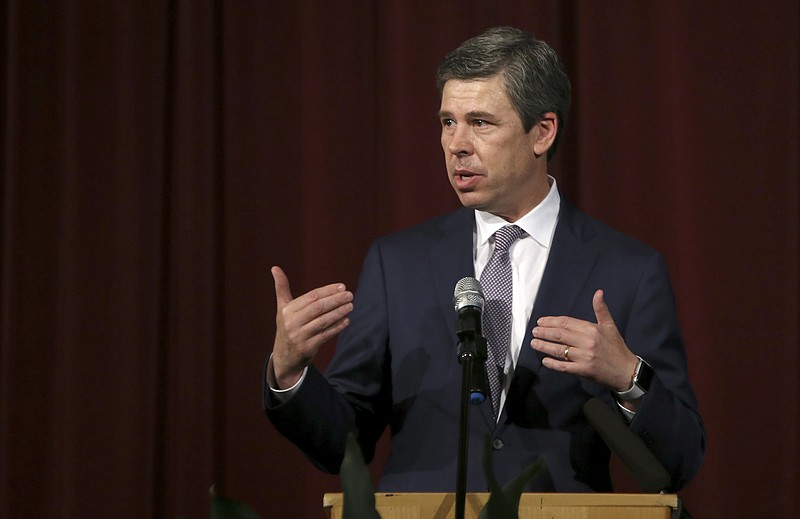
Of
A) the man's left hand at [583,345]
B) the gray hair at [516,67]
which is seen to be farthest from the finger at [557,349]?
the gray hair at [516,67]

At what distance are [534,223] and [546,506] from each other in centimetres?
90

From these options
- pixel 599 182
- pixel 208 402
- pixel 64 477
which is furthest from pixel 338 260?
pixel 64 477

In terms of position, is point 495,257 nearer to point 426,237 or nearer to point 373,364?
point 426,237

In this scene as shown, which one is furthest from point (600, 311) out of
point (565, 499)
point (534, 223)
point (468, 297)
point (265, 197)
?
point (265, 197)

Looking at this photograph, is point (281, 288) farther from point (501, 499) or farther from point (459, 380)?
point (501, 499)

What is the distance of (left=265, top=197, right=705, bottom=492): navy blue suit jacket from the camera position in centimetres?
196

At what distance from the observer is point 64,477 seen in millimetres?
3256

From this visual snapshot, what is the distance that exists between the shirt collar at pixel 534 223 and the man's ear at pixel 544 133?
0.35 feet

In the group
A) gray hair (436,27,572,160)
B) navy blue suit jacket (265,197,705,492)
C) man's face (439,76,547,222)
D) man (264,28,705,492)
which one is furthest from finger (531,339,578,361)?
gray hair (436,27,572,160)

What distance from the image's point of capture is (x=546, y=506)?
1.44m

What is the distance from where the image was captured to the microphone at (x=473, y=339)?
1.48 m

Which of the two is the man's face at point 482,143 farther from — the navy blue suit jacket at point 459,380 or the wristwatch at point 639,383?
the wristwatch at point 639,383

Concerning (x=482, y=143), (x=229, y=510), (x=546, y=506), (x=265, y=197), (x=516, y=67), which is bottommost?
(x=546, y=506)

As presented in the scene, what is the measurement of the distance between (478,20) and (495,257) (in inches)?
47.5
